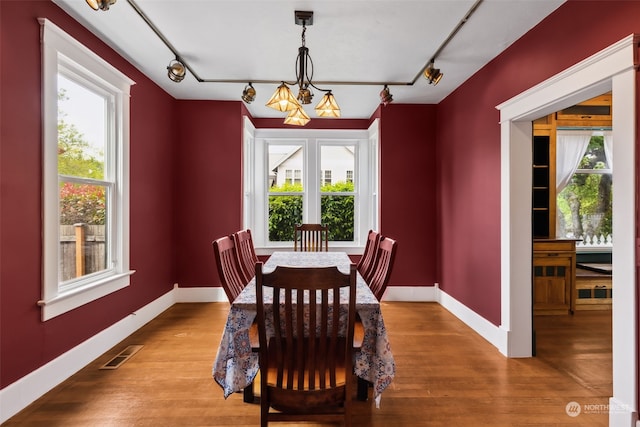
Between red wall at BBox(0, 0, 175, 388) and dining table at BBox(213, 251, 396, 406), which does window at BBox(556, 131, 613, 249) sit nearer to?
dining table at BBox(213, 251, 396, 406)

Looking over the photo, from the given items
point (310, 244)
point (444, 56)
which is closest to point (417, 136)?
point (444, 56)

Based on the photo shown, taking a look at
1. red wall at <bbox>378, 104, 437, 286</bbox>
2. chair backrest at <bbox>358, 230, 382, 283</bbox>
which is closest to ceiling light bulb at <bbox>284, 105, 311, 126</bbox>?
chair backrest at <bbox>358, 230, 382, 283</bbox>

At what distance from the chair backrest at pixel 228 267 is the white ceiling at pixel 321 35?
166 cm

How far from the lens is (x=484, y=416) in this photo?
2.04 meters

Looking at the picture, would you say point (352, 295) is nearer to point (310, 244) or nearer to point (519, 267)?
point (519, 267)

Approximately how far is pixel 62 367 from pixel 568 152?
6084 millimetres

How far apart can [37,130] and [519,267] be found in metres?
3.78

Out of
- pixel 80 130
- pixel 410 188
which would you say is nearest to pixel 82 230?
pixel 80 130

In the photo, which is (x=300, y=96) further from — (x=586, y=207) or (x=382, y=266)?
(x=586, y=207)

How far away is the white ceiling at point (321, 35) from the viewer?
2342 millimetres

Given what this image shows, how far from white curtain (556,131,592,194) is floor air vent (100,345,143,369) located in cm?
547

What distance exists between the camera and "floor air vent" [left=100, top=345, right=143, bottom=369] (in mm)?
2661

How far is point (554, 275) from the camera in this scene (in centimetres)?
392

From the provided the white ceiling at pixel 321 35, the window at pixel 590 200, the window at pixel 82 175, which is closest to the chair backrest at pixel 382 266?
the white ceiling at pixel 321 35
